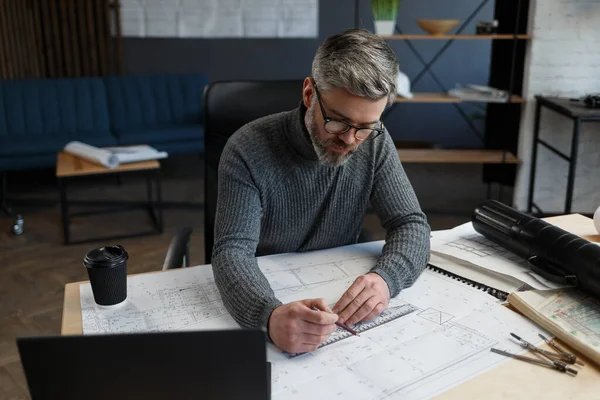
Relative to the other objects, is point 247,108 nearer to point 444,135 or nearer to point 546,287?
point 546,287

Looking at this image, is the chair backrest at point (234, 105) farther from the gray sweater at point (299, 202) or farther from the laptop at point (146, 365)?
the laptop at point (146, 365)

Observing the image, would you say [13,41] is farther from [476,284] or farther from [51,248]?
[476,284]

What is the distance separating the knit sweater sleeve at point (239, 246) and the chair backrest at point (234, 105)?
12.4 inches

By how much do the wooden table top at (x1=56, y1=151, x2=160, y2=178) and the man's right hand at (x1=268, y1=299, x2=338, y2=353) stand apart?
247 cm

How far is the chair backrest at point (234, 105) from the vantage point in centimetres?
172

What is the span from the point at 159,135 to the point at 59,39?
1346 millimetres

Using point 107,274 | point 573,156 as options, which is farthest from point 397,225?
point 573,156

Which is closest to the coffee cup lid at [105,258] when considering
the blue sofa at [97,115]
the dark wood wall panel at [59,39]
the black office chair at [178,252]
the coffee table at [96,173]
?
the black office chair at [178,252]

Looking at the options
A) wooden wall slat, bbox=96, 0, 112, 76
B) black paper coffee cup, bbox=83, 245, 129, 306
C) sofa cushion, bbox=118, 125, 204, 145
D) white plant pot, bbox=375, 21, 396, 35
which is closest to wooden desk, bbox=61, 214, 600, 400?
black paper coffee cup, bbox=83, 245, 129, 306

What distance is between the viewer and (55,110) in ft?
14.4

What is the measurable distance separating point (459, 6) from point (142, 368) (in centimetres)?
490

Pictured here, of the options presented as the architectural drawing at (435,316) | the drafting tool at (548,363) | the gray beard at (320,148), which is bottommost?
the drafting tool at (548,363)

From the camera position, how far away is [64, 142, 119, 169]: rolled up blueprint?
3267mm

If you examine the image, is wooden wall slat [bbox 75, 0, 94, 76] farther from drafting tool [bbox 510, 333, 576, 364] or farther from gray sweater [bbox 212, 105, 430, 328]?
drafting tool [bbox 510, 333, 576, 364]
